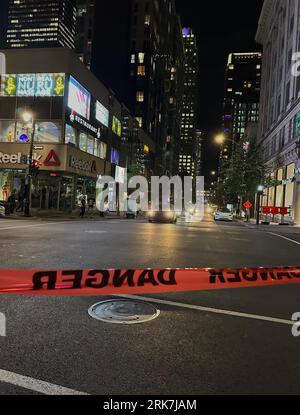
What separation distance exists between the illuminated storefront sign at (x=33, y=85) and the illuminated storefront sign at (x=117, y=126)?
1879 centimetres

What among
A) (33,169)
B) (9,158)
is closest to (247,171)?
(9,158)

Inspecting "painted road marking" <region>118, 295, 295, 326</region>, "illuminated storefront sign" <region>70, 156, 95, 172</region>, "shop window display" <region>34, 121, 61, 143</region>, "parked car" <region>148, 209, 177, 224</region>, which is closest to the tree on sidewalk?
"illuminated storefront sign" <region>70, 156, 95, 172</region>

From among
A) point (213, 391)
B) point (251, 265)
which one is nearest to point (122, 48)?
point (251, 265)

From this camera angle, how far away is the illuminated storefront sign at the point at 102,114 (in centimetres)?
4727

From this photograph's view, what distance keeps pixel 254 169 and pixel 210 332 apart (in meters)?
47.6

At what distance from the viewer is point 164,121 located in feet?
442

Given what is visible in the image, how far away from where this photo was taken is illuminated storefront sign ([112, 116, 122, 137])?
55.8 meters

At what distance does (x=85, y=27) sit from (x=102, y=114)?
73.8m

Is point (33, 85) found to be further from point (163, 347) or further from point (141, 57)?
point (141, 57)

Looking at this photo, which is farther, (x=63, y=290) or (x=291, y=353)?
(x=63, y=290)

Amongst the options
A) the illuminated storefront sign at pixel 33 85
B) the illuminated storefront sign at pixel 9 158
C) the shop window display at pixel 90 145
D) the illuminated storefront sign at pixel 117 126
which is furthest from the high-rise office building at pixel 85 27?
the illuminated storefront sign at pixel 9 158

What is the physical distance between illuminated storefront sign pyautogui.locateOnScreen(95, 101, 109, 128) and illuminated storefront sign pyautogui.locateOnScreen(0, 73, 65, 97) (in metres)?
10.3
